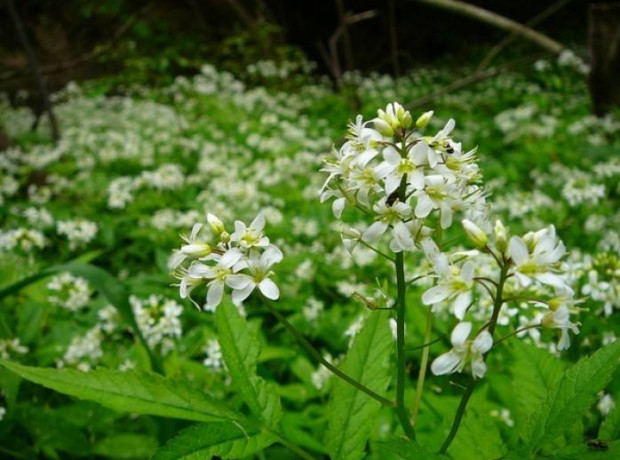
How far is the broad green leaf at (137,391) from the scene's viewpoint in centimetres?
129

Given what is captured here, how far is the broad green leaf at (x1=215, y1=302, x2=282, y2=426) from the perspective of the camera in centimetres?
136

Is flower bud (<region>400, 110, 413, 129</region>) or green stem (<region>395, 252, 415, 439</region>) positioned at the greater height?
flower bud (<region>400, 110, 413, 129</region>)

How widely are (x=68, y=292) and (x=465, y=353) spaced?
2941 millimetres

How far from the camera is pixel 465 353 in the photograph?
1.10 metres

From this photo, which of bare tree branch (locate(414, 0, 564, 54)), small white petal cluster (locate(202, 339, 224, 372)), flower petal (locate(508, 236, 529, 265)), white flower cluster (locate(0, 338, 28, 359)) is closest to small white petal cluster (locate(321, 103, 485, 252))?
flower petal (locate(508, 236, 529, 265))

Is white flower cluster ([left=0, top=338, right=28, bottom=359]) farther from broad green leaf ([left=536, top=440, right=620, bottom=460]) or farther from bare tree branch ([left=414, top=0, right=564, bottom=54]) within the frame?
bare tree branch ([left=414, top=0, right=564, bottom=54])

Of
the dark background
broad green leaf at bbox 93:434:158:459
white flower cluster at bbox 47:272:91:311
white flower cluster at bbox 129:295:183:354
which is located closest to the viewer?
broad green leaf at bbox 93:434:158:459

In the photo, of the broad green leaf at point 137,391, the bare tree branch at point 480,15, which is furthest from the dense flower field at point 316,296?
the bare tree branch at point 480,15

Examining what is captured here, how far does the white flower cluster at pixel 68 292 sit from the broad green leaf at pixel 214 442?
2420 millimetres

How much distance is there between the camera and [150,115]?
30.7 feet

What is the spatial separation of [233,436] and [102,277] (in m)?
1.20

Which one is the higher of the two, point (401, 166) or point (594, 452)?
point (401, 166)

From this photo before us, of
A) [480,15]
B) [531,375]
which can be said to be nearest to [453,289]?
[531,375]

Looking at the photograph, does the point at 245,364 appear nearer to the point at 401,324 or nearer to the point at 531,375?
the point at 401,324
